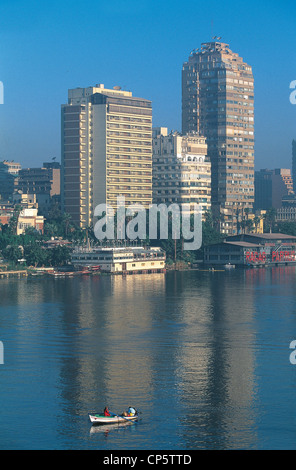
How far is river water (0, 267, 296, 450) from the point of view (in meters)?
50.5

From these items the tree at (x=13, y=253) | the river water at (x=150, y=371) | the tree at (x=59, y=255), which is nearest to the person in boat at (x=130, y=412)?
the river water at (x=150, y=371)

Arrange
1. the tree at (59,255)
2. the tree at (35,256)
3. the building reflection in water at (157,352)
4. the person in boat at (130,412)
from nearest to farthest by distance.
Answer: the person in boat at (130,412)
the building reflection in water at (157,352)
the tree at (35,256)
the tree at (59,255)

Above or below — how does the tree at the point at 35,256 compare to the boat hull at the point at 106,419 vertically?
above

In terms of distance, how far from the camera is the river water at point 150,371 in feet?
166

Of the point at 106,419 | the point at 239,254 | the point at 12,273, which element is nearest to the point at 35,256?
the point at 12,273

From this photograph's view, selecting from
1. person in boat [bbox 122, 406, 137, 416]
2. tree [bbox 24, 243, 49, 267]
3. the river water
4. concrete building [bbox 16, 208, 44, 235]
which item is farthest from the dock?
person in boat [bbox 122, 406, 137, 416]

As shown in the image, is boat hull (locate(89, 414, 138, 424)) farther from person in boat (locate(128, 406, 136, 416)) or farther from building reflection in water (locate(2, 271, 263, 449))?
building reflection in water (locate(2, 271, 263, 449))

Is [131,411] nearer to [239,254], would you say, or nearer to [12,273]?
[12,273]

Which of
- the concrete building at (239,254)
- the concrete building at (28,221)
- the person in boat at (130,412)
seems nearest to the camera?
the person in boat at (130,412)

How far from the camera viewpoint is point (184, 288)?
426 feet

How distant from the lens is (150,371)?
A: 64.5 metres

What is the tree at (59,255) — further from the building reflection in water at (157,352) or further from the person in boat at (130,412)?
the person in boat at (130,412)
